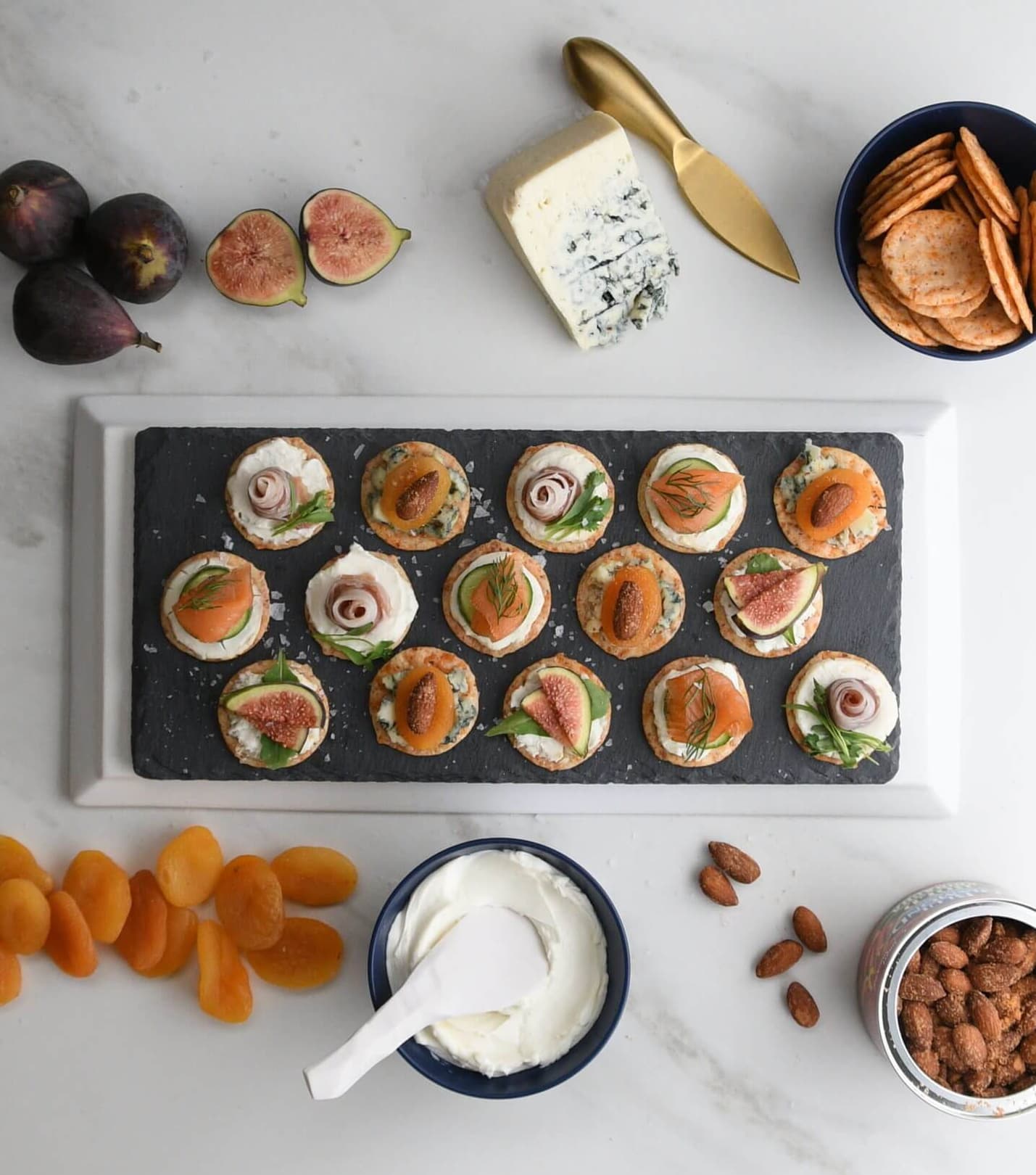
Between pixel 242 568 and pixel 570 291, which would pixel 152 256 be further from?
pixel 570 291

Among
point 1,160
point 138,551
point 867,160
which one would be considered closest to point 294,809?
point 138,551

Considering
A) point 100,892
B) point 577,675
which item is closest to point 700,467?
point 577,675

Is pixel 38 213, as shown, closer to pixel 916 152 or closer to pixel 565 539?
pixel 565 539

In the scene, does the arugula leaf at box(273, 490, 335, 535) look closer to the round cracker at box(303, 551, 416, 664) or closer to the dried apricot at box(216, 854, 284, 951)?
the round cracker at box(303, 551, 416, 664)

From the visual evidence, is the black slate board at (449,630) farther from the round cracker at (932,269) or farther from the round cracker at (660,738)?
the round cracker at (932,269)

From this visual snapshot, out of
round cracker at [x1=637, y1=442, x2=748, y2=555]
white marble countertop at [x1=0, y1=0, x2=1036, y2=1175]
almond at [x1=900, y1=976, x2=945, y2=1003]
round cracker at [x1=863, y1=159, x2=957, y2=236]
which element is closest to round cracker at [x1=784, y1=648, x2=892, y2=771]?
white marble countertop at [x1=0, y1=0, x2=1036, y2=1175]

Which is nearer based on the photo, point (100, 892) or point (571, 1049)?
point (571, 1049)
